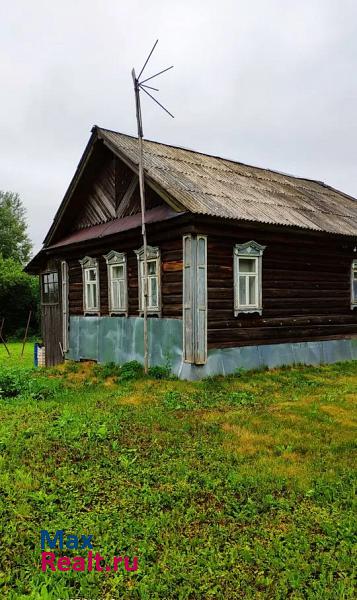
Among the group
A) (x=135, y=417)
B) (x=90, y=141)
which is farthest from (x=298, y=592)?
(x=90, y=141)

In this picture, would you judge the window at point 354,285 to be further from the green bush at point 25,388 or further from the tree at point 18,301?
the tree at point 18,301

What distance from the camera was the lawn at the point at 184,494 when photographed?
127 inches

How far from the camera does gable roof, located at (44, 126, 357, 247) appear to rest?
1012cm

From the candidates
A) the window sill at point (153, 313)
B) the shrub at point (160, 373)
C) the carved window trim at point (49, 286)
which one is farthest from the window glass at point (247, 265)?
the carved window trim at point (49, 286)

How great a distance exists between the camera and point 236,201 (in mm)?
11078

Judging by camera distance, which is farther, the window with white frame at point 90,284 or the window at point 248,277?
the window with white frame at point 90,284

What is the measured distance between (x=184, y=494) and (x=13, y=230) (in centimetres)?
4553

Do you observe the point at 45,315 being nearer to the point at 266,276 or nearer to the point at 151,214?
the point at 151,214

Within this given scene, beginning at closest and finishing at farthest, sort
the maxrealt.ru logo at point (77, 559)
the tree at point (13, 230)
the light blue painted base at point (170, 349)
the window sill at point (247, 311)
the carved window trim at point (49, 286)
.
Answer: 1. the maxrealt.ru logo at point (77, 559)
2. the light blue painted base at point (170, 349)
3. the window sill at point (247, 311)
4. the carved window trim at point (49, 286)
5. the tree at point (13, 230)

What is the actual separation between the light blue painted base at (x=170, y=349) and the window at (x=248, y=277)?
3.36 ft

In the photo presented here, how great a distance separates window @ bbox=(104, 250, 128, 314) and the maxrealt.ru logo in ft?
28.0

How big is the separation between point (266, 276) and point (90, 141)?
628 cm

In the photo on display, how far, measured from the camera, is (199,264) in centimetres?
961

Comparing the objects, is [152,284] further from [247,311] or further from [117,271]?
[247,311]
